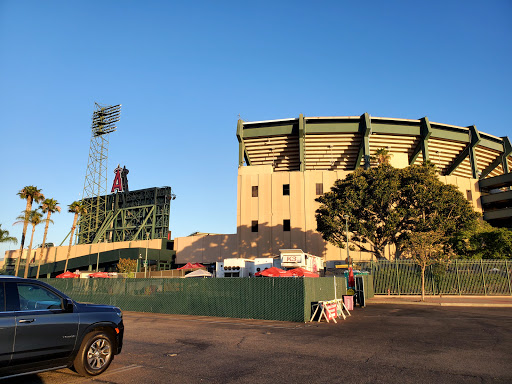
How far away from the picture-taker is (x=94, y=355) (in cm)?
697

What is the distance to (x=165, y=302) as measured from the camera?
20.4 m

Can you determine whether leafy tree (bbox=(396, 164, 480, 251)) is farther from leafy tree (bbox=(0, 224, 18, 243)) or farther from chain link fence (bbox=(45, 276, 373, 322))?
leafy tree (bbox=(0, 224, 18, 243))

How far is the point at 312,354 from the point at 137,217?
93.4 m

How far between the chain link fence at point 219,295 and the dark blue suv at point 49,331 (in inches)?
400

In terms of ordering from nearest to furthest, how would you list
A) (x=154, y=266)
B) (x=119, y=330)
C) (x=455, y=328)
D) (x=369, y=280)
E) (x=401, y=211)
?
(x=119, y=330) → (x=455, y=328) → (x=369, y=280) → (x=401, y=211) → (x=154, y=266)

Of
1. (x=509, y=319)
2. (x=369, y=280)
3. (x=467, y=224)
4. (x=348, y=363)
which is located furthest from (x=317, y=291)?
(x=467, y=224)

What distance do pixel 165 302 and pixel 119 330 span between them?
13.5m

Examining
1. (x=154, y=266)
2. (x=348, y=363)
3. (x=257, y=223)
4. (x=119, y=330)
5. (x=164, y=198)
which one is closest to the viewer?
(x=119, y=330)

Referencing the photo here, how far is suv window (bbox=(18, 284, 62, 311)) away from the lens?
616cm

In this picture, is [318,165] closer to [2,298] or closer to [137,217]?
[137,217]

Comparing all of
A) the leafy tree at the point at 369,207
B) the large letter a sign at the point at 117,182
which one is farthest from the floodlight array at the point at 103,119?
the leafy tree at the point at 369,207

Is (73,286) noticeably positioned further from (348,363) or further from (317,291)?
(348,363)

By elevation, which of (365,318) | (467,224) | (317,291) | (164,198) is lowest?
(365,318)

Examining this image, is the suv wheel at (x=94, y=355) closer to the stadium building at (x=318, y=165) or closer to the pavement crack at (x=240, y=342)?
the pavement crack at (x=240, y=342)
